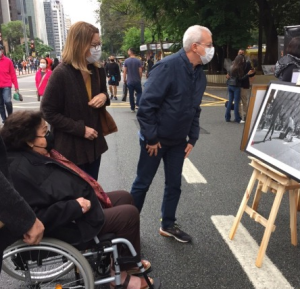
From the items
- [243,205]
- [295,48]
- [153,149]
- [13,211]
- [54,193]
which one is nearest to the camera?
[13,211]

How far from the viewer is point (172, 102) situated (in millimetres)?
2812

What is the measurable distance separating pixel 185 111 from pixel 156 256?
1.24 m

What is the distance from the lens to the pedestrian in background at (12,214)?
147 cm

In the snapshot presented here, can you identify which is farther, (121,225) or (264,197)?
(264,197)

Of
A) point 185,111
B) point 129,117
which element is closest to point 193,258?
point 185,111

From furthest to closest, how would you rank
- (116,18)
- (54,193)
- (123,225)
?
(116,18), (123,225), (54,193)

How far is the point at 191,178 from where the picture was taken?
4.93m

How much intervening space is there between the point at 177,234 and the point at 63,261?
1.26 metres

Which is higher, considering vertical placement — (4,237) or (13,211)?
(13,211)

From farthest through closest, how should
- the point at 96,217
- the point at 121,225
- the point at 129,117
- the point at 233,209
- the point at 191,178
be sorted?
the point at 129,117 → the point at 191,178 → the point at 233,209 → the point at 121,225 → the point at 96,217

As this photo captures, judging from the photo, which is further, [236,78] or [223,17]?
[223,17]

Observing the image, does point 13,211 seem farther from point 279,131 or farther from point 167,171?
point 279,131

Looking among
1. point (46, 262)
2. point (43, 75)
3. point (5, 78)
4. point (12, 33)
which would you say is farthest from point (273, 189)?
point (12, 33)

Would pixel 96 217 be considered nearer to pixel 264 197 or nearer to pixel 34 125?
pixel 34 125
